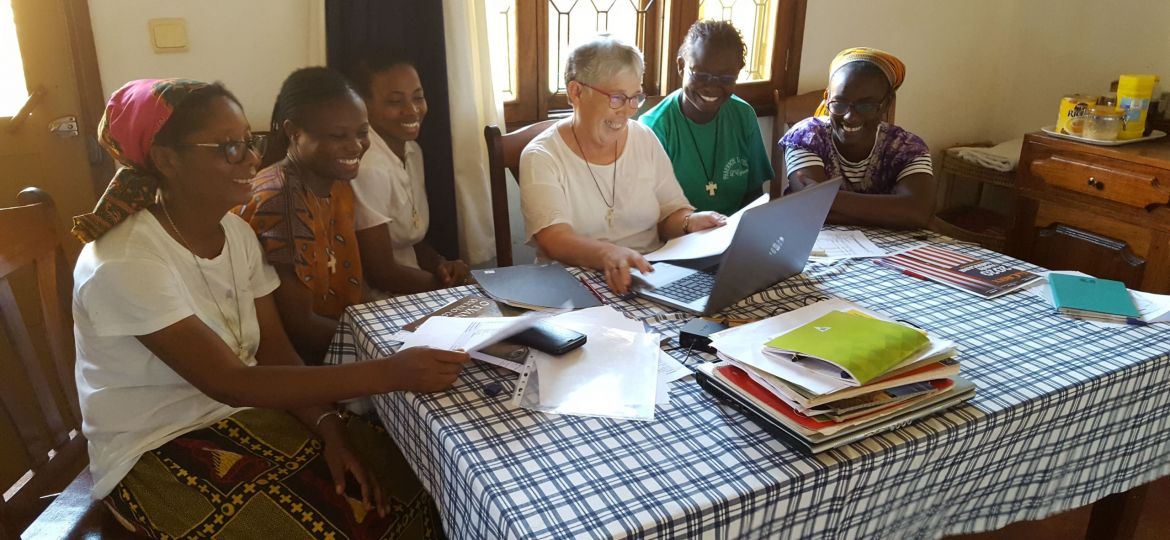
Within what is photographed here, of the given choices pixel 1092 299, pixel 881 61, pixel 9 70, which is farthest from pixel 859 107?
pixel 9 70

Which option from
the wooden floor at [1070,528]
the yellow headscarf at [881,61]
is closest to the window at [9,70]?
the yellow headscarf at [881,61]

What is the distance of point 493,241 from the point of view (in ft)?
8.04

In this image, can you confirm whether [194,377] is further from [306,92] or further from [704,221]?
[704,221]

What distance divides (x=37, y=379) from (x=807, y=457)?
→ 118 centimetres

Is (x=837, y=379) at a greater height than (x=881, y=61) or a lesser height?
lesser

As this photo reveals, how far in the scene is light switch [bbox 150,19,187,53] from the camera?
1.93m

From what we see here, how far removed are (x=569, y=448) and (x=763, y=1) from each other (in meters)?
2.45

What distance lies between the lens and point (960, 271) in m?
1.61

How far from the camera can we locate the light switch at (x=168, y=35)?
1931 mm

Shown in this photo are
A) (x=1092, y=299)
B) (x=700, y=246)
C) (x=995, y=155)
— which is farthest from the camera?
(x=995, y=155)

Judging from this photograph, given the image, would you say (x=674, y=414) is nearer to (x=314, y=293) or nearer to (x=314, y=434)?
(x=314, y=434)

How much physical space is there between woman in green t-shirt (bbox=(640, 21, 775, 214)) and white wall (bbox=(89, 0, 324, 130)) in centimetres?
101

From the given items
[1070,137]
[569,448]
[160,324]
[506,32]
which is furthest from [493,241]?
[1070,137]

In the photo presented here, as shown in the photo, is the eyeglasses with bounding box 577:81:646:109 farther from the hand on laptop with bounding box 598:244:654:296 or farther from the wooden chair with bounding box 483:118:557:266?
the hand on laptop with bounding box 598:244:654:296
